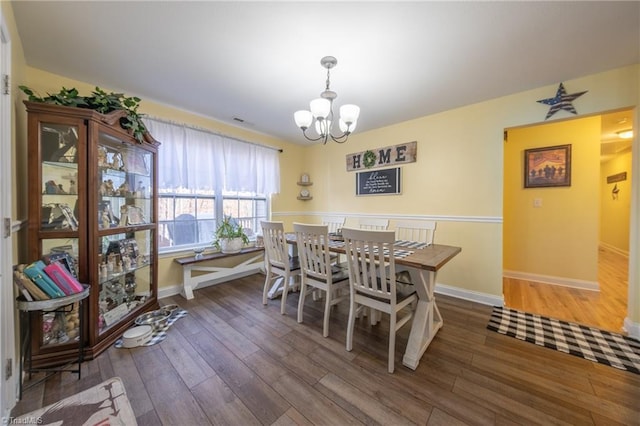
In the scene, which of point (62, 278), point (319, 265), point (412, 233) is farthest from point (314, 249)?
point (62, 278)

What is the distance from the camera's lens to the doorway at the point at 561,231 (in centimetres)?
282

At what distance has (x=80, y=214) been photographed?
1.68 metres

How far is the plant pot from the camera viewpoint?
3193mm

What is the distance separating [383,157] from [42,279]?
11.9ft

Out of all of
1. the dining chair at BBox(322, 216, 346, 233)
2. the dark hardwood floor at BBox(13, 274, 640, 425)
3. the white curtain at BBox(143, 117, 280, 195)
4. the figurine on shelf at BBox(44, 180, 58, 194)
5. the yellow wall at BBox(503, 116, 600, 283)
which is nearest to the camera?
the dark hardwood floor at BBox(13, 274, 640, 425)

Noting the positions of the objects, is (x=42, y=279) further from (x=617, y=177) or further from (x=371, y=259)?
(x=617, y=177)

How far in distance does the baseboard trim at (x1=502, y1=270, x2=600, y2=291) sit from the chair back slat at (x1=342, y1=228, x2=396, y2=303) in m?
3.16

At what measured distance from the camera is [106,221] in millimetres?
1937

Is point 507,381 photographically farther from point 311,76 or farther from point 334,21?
point 311,76

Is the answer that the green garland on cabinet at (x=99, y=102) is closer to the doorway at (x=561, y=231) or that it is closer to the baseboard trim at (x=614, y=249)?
the doorway at (x=561, y=231)

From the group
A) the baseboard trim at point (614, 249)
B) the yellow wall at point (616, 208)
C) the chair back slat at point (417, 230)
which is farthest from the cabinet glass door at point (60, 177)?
the baseboard trim at point (614, 249)

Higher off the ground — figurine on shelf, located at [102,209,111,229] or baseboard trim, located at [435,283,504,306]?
figurine on shelf, located at [102,209,111,229]

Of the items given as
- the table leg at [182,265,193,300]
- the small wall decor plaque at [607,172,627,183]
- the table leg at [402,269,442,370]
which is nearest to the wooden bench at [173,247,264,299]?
the table leg at [182,265,193,300]

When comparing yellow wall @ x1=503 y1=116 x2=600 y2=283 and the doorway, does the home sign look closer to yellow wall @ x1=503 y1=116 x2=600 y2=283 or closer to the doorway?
the doorway
